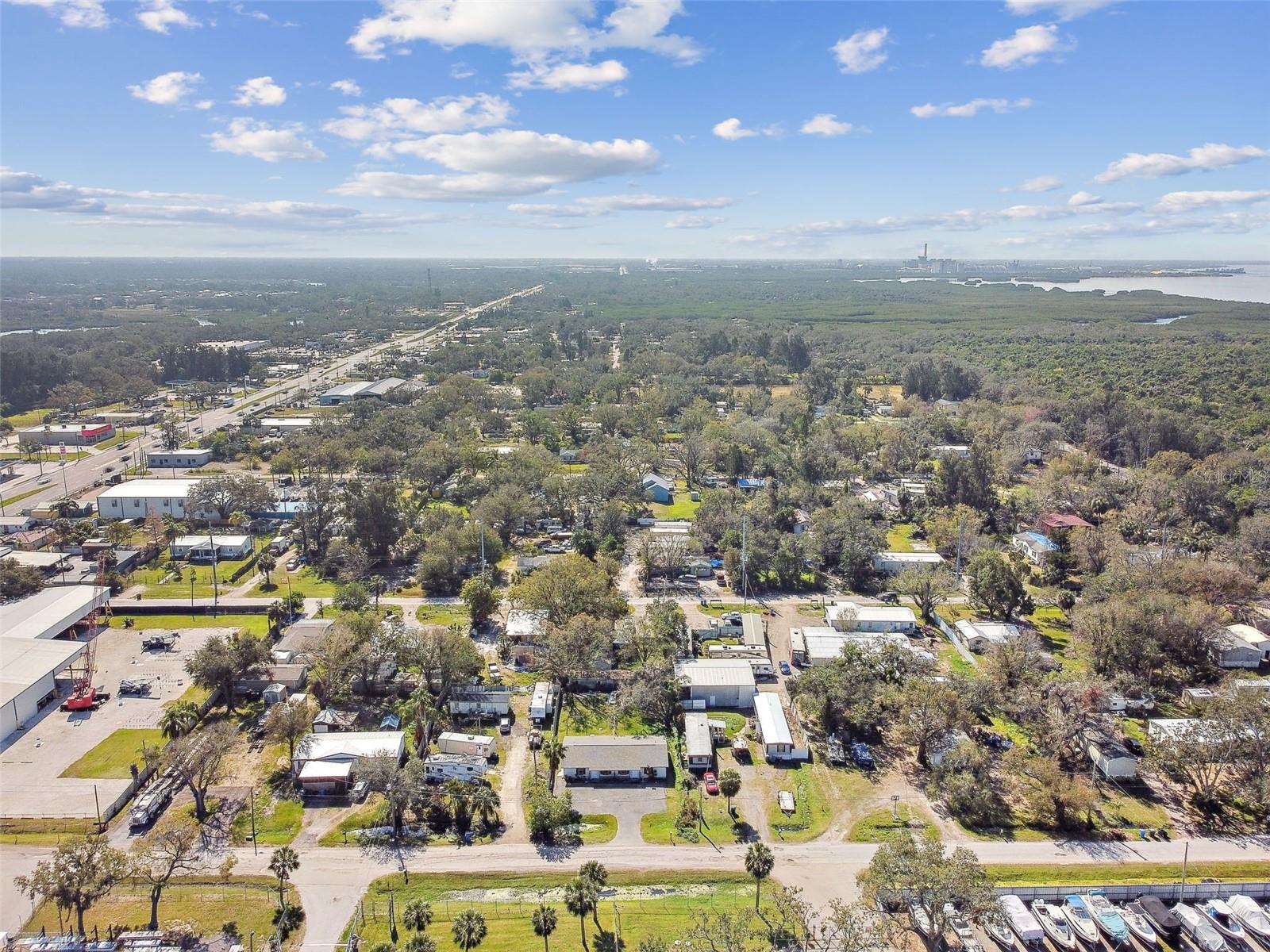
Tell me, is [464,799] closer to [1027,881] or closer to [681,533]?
[1027,881]

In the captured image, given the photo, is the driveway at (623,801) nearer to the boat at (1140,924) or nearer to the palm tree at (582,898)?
the palm tree at (582,898)

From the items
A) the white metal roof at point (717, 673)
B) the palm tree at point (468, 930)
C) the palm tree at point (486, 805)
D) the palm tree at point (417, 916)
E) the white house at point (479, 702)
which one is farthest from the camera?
the white metal roof at point (717, 673)

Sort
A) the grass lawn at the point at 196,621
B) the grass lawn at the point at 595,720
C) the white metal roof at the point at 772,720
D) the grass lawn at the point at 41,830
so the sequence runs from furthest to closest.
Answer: the grass lawn at the point at 196,621
the grass lawn at the point at 595,720
the white metal roof at the point at 772,720
the grass lawn at the point at 41,830

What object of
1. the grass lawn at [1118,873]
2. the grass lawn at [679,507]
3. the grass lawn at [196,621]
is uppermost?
the grass lawn at [679,507]

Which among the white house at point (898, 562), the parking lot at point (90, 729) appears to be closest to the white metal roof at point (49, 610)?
the parking lot at point (90, 729)

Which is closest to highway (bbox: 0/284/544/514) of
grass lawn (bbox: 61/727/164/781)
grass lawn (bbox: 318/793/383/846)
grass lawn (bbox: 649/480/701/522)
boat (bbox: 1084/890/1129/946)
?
grass lawn (bbox: 61/727/164/781)

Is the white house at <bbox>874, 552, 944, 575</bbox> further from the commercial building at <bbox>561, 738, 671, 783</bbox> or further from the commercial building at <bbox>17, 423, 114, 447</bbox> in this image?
the commercial building at <bbox>17, 423, 114, 447</bbox>

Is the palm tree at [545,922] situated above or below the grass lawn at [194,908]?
above

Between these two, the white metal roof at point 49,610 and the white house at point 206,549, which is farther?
the white house at point 206,549
